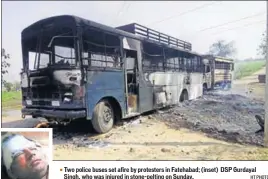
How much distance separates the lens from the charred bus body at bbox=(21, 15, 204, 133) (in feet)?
14.0

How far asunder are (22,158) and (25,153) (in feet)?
0.20

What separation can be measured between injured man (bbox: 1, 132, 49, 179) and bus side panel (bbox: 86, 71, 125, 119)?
4.68 ft

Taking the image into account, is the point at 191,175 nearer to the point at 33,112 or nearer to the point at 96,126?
the point at 96,126

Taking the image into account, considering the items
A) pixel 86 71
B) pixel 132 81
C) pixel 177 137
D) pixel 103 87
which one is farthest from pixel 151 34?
pixel 177 137

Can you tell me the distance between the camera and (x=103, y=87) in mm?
4684

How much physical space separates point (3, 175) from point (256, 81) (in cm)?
436

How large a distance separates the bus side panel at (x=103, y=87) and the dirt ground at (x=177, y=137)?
58 cm

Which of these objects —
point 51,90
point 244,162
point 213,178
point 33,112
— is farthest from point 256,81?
point 33,112

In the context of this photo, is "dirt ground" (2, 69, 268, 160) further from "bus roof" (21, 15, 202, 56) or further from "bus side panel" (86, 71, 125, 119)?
"bus roof" (21, 15, 202, 56)

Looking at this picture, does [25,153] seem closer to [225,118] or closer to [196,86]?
[225,118]

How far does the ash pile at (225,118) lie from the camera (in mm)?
4734

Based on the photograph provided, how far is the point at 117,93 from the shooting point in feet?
16.7

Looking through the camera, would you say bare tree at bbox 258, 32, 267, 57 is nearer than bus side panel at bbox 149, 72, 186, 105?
Yes

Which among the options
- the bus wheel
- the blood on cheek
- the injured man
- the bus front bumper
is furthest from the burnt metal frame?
the blood on cheek
